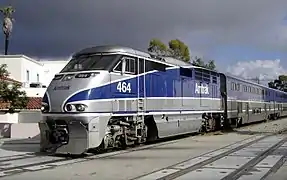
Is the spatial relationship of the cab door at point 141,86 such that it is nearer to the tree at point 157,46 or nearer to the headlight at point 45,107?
the headlight at point 45,107

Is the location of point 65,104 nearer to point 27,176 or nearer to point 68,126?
point 68,126

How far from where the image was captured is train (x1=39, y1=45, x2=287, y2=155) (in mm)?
14516

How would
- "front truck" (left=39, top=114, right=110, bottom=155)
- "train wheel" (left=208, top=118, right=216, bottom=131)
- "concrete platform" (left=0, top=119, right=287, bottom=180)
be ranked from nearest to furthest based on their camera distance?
"concrete platform" (left=0, top=119, right=287, bottom=180)
"front truck" (left=39, top=114, right=110, bottom=155)
"train wheel" (left=208, top=118, right=216, bottom=131)

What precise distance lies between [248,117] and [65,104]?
2538cm

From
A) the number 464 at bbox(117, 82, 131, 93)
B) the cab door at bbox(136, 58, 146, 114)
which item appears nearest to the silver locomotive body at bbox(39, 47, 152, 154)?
the number 464 at bbox(117, 82, 131, 93)

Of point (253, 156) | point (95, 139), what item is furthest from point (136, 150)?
point (253, 156)

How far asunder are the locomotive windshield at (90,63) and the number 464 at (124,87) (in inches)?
35.5

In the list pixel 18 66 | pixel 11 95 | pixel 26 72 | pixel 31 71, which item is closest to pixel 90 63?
pixel 11 95

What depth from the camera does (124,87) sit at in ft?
53.0

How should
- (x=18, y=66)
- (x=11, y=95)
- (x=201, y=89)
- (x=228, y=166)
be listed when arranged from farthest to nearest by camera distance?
(x=18, y=66) < (x=201, y=89) < (x=11, y=95) < (x=228, y=166)

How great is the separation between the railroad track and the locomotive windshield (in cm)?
471

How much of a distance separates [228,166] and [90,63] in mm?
6440

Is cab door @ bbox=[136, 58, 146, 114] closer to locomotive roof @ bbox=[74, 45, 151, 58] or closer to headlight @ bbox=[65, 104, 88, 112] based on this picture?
locomotive roof @ bbox=[74, 45, 151, 58]

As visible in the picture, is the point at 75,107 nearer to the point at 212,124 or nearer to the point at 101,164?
the point at 101,164
